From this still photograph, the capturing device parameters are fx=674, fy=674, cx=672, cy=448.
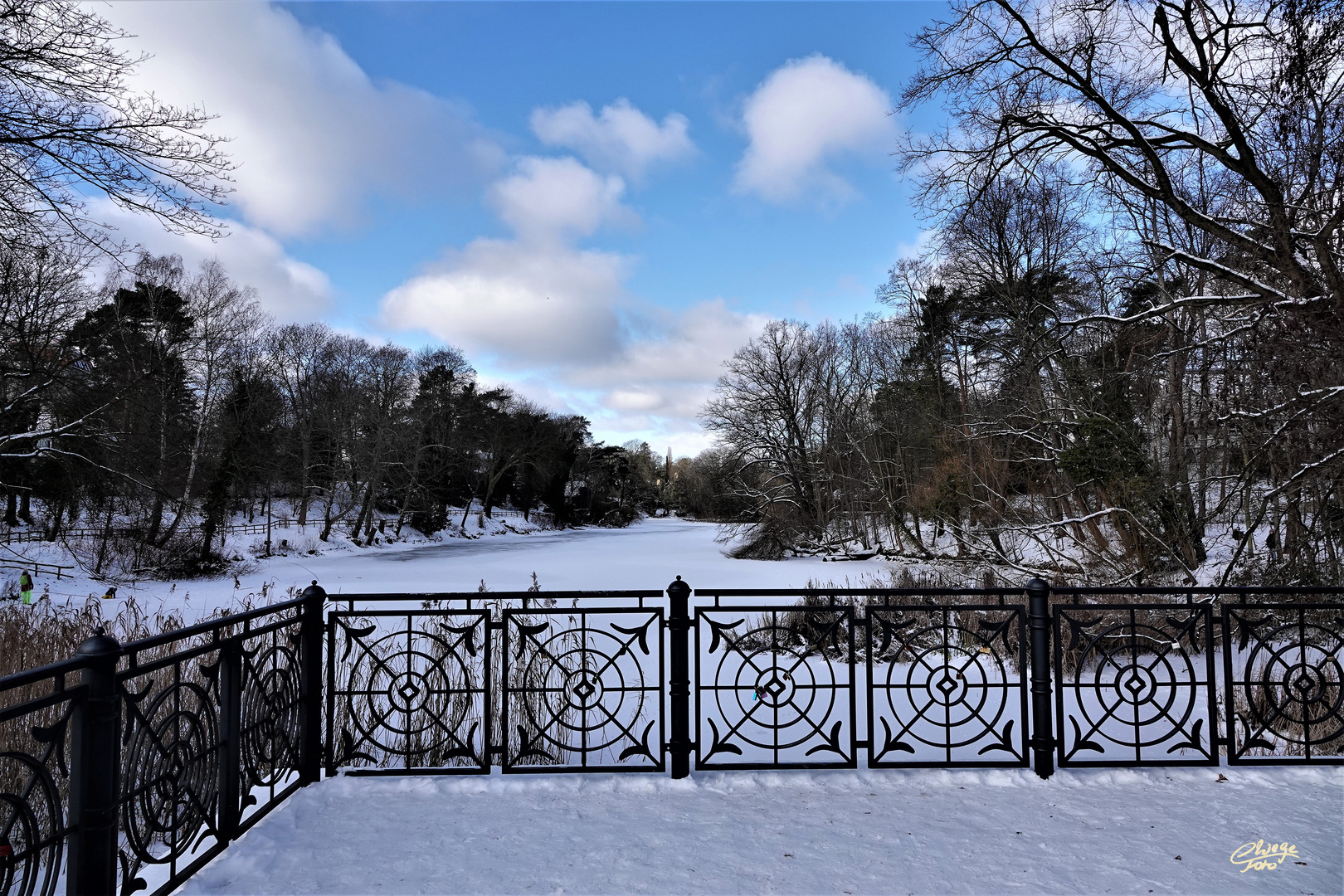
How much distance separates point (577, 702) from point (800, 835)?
3.47 m

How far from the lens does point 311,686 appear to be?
3.79 metres

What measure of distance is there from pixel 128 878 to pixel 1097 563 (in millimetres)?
12247

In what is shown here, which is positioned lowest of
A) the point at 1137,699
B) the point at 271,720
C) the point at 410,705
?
the point at 410,705

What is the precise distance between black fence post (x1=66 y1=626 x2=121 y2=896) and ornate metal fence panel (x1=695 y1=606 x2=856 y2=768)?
2.23 m

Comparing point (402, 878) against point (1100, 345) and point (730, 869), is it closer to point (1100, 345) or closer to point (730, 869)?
point (730, 869)

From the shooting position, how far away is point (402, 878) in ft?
9.12

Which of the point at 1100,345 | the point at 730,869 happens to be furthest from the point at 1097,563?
the point at 730,869

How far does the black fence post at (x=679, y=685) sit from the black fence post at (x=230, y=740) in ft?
6.85

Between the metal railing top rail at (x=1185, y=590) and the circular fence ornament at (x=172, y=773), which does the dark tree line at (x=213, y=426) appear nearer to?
the circular fence ornament at (x=172, y=773)

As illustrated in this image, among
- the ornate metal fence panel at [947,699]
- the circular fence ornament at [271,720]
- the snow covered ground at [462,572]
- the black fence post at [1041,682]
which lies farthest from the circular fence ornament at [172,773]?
the snow covered ground at [462,572]

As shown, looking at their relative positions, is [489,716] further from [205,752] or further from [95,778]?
[95,778]

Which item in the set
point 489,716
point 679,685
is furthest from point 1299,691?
point 489,716

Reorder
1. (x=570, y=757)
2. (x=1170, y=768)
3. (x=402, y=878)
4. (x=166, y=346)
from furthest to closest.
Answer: (x=166, y=346)
(x=570, y=757)
(x=1170, y=768)
(x=402, y=878)
